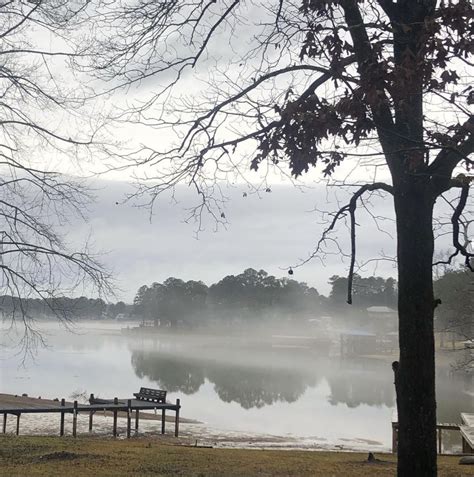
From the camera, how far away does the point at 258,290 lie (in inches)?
4518

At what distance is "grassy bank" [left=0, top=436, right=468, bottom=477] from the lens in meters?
9.84

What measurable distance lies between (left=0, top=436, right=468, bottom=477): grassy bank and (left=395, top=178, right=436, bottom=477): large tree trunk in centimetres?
452

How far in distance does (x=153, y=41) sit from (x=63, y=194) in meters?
3.30

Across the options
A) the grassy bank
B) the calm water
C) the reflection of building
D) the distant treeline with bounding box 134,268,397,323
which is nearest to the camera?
the grassy bank

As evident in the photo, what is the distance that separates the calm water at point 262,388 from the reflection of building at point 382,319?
80.2 feet

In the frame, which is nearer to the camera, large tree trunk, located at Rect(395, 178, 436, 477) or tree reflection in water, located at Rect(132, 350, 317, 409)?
large tree trunk, located at Rect(395, 178, 436, 477)

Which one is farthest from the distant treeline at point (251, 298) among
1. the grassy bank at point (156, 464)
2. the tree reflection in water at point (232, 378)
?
the grassy bank at point (156, 464)

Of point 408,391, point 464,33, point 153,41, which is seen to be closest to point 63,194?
point 153,41

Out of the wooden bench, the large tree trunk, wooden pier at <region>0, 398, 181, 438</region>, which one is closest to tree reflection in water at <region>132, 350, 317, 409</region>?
the wooden bench

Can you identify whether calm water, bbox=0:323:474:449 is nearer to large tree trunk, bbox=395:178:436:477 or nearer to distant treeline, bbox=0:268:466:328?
large tree trunk, bbox=395:178:436:477

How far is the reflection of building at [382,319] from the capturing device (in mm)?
96894

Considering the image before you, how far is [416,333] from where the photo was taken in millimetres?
6141

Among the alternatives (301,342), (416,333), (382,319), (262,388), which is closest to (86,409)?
(416,333)

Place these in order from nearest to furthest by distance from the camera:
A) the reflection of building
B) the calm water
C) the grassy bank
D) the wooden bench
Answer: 1. the grassy bank
2. the wooden bench
3. the calm water
4. the reflection of building
